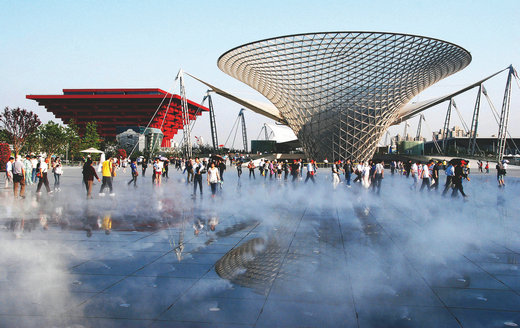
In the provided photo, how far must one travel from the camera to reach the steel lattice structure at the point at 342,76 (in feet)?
146

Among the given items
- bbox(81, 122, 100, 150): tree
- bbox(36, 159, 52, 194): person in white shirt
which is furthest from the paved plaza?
bbox(81, 122, 100, 150): tree

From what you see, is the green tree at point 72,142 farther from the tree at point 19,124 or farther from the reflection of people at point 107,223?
the reflection of people at point 107,223

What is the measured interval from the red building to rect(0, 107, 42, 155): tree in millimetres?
51108

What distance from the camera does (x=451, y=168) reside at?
55.9 ft

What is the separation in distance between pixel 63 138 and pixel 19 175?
174ft

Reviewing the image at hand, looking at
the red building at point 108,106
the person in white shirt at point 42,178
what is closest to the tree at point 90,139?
the red building at point 108,106

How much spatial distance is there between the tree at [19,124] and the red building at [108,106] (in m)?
51.1

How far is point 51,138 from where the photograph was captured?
204 ft

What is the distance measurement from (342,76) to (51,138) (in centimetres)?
4042

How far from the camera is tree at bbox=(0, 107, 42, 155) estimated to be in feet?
197

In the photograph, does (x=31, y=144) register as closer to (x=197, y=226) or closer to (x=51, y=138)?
(x=51, y=138)

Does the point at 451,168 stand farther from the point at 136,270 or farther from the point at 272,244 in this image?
the point at 136,270

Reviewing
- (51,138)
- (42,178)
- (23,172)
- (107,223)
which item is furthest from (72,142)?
(107,223)

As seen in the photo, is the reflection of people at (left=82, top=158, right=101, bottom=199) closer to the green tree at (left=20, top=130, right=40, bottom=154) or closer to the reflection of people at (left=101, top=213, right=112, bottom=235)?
the reflection of people at (left=101, top=213, right=112, bottom=235)
